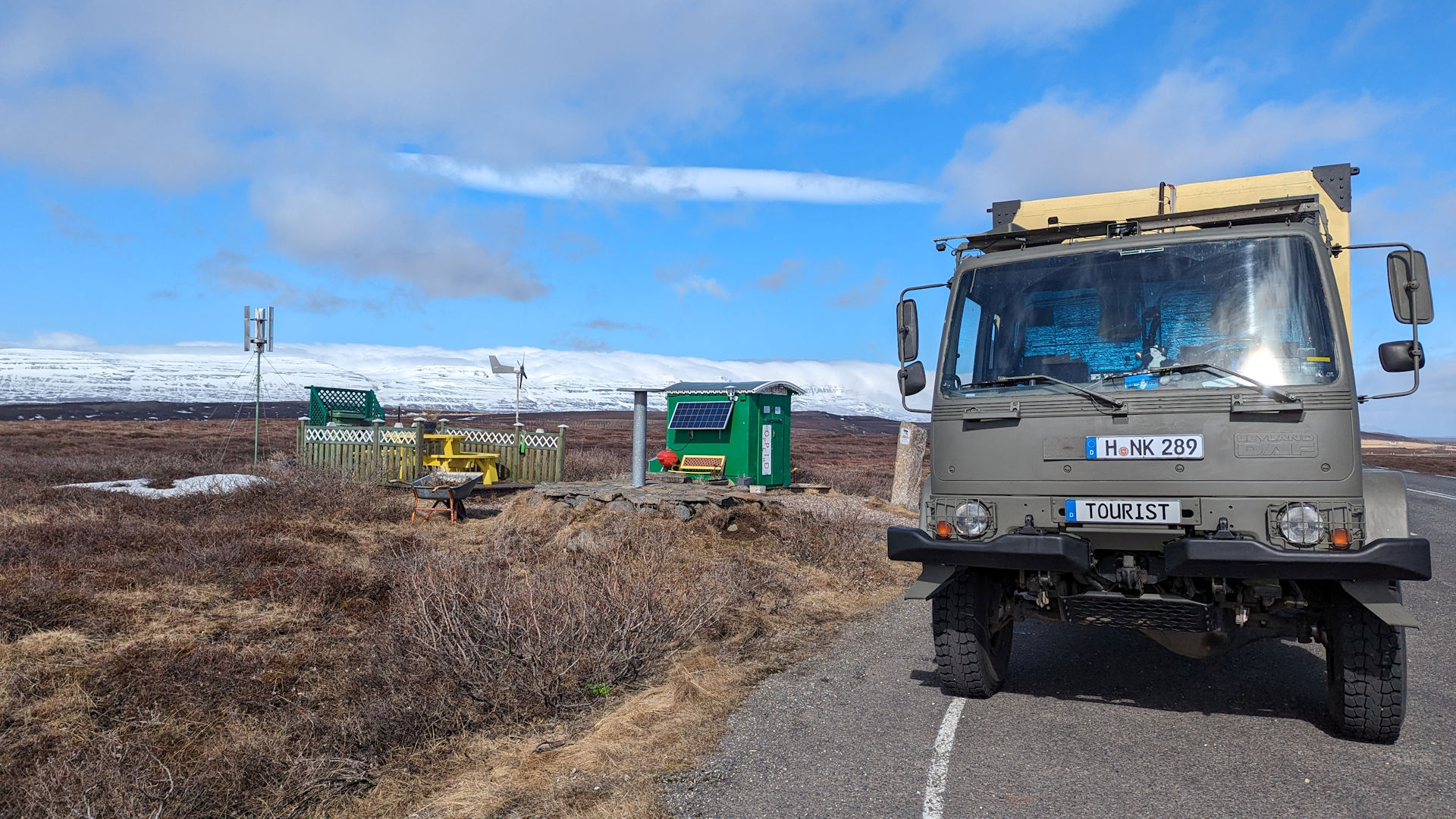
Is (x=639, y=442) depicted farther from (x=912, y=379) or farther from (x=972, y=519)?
(x=972, y=519)

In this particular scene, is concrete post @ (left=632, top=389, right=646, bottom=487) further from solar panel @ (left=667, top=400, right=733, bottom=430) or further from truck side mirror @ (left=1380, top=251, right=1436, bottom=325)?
truck side mirror @ (left=1380, top=251, right=1436, bottom=325)

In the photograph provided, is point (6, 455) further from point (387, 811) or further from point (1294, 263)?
point (1294, 263)

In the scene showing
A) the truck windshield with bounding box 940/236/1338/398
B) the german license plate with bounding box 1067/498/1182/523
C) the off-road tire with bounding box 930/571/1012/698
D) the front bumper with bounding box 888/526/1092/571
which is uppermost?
the truck windshield with bounding box 940/236/1338/398

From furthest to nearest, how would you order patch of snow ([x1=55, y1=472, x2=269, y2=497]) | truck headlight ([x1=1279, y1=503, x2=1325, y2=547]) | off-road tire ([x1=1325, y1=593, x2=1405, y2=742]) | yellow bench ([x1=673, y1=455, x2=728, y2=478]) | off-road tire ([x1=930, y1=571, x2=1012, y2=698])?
1. yellow bench ([x1=673, y1=455, x2=728, y2=478])
2. patch of snow ([x1=55, y1=472, x2=269, y2=497])
3. off-road tire ([x1=930, y1=571, x2=1012, y2=698])
4. off-road tire ([x1=1325, y1=593, x2=1405, y2=742])
5. truck headlight ([x1=1279, y1=503, x2=1325, y2=547])

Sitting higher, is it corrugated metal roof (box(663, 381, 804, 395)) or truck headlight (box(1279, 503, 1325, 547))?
corrugated metal roof (box(663, 381, 804, 395))

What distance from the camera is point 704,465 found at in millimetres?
17609

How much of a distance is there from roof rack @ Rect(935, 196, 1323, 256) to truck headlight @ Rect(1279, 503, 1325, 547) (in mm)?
1649

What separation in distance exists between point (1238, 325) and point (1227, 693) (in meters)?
2.29

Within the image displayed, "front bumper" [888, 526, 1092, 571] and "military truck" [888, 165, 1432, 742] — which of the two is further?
"front bumper" [888, 526, 1092, 571]

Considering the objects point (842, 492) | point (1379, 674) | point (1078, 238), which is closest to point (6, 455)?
point (842, 492)

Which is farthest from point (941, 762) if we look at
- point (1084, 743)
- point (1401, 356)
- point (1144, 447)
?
point (1401, 356)

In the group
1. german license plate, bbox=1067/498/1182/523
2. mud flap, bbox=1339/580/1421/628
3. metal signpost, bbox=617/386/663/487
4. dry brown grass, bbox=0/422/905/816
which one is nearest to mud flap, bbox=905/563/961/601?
german license plate, bbox=1067/498/1182/523

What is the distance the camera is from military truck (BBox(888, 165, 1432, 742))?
423 cm

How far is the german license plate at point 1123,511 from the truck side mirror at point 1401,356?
1369 mm
